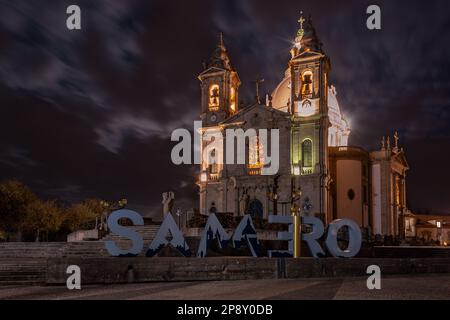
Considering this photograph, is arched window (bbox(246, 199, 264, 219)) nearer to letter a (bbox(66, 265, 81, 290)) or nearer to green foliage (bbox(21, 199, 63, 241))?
green foliage (bbox(21, 199, 63, 241))

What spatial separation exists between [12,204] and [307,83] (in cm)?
3041

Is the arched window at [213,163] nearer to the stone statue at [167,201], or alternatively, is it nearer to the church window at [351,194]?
the church window at [351,194]

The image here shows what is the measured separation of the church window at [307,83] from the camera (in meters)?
50.1

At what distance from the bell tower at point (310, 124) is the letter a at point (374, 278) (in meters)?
28.1

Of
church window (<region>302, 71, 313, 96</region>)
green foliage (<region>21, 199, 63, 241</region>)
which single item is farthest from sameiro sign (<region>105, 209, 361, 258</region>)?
green foliage (<region>21, 199, 63, 241</region>)

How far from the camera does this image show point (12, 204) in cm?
4934

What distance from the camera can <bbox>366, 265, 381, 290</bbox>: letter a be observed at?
14.7 meters

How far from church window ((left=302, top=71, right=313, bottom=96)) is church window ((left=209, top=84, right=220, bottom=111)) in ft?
31.2

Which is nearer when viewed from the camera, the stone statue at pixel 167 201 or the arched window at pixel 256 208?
the stone statue at pixel 167 201

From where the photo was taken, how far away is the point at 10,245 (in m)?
23.4

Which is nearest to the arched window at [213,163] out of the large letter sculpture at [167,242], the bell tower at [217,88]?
the bell tower at [217,88]
